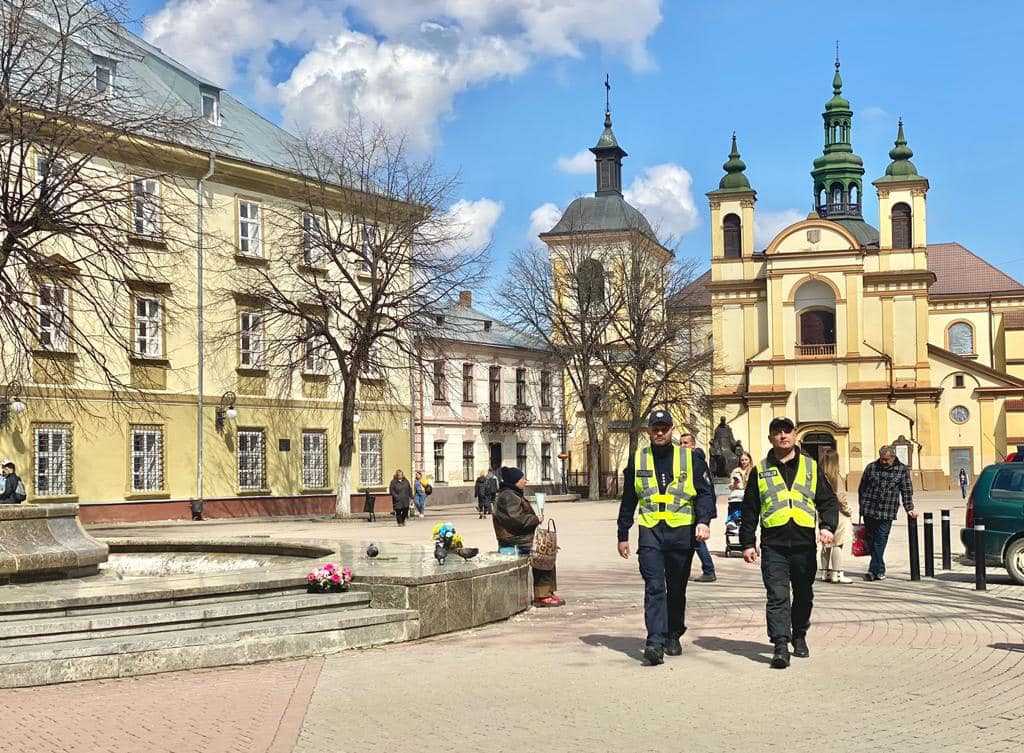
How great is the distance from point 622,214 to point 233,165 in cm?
3930

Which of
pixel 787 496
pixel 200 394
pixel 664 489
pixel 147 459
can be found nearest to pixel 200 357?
pixel 200 394

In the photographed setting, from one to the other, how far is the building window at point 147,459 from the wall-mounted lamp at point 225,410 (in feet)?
7.23

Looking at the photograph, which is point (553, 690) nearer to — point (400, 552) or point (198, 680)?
point (198, 680)

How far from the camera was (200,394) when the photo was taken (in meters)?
37.0

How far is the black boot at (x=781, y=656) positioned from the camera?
930 cm

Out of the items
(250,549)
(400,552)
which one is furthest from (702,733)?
(250,549)

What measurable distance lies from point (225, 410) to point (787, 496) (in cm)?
2990

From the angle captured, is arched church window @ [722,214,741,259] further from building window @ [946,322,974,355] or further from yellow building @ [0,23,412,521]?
→ yellow building @ [0,23,412,521]

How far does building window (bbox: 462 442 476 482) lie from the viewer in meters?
60.8

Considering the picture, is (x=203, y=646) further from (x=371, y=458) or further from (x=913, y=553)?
(x=371, y=458)

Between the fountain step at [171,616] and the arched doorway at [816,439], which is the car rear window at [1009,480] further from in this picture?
the arched doorway at [816,439]

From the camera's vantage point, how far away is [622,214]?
7419cm

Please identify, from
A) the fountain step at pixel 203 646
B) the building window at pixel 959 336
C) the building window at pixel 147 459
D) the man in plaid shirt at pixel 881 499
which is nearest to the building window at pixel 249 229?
the building window at pixel 147 459

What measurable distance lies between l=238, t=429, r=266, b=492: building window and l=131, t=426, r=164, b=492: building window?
10.6 feet
